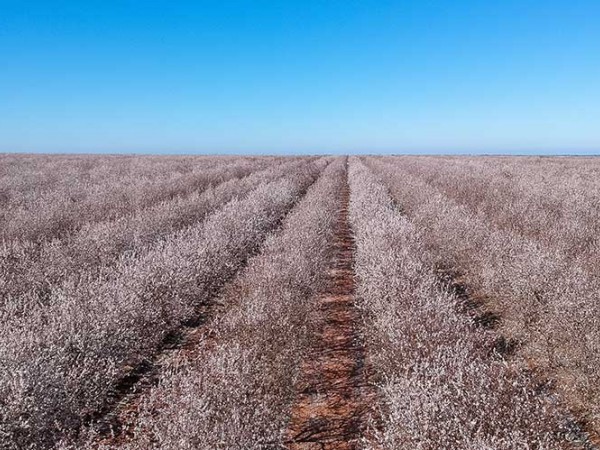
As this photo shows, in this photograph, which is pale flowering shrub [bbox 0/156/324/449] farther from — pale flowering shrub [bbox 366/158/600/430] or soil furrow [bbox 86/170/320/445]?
pale flowering shrub [bbox 366/158/600/430]

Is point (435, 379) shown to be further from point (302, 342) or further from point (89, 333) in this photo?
point (89, 333)

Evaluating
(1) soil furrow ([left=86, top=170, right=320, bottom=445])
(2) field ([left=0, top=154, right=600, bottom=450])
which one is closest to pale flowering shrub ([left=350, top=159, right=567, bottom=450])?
(2) field ([left=0, top=154, right=600, bottom=450])

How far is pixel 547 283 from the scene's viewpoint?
5.56 meters

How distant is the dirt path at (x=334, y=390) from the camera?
378 centimetres

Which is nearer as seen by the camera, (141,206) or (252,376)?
(252,376)

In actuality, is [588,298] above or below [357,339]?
above

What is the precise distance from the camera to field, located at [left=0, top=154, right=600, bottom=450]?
9.57ft

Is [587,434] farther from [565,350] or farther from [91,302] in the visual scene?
[91,302]

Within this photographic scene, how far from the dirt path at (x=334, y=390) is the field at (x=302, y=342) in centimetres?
2

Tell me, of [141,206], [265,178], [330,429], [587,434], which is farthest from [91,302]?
[265,178]

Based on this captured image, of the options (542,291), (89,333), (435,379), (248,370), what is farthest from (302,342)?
(542,291)

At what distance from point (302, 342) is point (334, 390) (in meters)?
0.63

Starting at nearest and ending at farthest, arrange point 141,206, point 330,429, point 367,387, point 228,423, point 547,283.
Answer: point 228,423 < point 330,429 < point 367,387 < point 547,283 < point 141,206

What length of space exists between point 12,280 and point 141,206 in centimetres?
840
